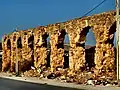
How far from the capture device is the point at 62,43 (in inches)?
1646

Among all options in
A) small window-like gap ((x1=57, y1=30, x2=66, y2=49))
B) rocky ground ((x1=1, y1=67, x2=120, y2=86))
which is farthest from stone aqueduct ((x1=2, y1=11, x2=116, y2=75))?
rocky ground ((x1=1, y1=67, x2=120, y2=86))

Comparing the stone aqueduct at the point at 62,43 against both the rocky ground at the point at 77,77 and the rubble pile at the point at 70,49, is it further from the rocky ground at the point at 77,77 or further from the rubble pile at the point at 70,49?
the rocky ground at the point at 77,77

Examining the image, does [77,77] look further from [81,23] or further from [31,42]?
[31,42]

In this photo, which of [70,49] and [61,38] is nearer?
[70,49]

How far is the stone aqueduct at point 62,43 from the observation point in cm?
3331

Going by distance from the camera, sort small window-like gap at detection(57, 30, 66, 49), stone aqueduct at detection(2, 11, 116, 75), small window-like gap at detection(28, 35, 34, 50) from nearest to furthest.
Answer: stone aqueduct at detection(2, 11, 116, 75), small window-like gap at detection(57, 30, 66, 49), small window-like gap at detection(28, 35, 34, 50)

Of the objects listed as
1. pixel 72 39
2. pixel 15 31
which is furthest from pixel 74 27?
pixel 15 31

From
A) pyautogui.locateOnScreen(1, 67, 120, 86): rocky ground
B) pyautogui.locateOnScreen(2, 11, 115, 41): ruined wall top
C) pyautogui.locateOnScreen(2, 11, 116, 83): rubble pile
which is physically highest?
pyautogui.locateOnScreen(2, 11, 115, 41): ruined wall top

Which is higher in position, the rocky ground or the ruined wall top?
the ruined wall top

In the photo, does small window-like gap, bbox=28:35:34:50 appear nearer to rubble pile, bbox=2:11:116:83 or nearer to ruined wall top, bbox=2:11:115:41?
rubble pile, bbox=2:11:116:83

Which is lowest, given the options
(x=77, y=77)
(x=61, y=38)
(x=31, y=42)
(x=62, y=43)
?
(x=77, y=77)

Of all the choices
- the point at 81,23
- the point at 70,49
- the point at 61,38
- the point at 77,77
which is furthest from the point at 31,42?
the point at 77,77

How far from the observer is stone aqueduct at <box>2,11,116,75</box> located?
33.3 m

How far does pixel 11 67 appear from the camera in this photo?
53.2 m
